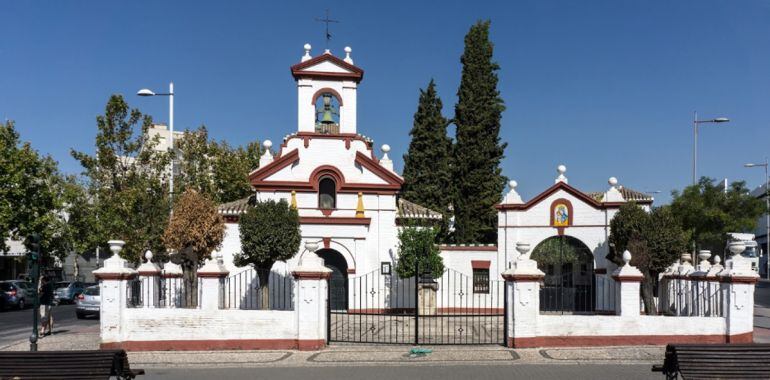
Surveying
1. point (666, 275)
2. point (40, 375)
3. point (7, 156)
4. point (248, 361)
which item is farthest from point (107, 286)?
point (7, 156)

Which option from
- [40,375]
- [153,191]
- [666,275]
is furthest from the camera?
[153,191]

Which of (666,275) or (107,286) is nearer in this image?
(107,286)

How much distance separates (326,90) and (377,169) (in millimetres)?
3623

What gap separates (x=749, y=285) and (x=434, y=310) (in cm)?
1064

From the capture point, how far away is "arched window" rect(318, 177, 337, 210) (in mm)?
23078

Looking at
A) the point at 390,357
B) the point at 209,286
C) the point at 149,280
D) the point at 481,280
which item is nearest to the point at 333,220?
the point at 481,280

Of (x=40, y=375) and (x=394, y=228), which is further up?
(x=394, y=228)

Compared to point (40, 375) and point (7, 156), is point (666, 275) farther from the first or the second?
point (7, 156)

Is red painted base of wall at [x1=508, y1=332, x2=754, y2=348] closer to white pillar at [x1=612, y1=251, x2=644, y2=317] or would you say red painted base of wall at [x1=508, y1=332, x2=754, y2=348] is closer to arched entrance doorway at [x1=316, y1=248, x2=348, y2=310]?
white pillar at [x1=612, y1=251, x2=644, y2=317]

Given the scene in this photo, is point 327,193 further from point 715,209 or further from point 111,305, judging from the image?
point 715,209

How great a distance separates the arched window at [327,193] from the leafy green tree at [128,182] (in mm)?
7618

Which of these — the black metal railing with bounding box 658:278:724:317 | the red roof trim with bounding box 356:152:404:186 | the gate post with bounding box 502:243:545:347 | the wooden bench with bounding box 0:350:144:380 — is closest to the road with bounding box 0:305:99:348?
the wooden bench with bounding box 0:350:144:380

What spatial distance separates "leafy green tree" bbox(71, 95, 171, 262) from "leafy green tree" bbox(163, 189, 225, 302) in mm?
7174

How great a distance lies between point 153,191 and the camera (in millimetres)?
27094
